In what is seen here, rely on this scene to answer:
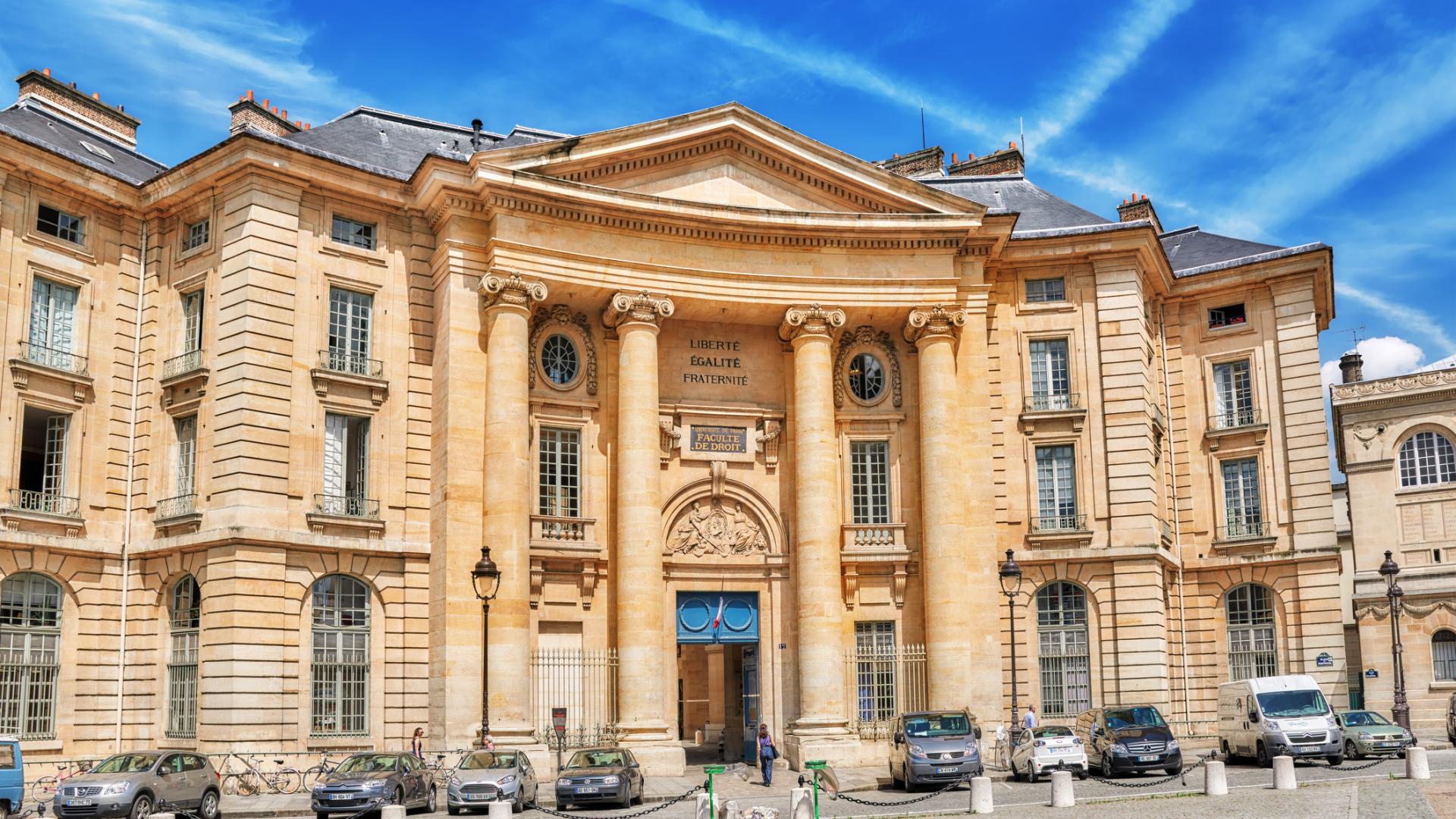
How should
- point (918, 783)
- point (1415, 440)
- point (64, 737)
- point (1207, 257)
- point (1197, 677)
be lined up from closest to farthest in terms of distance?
point (918, 783), point (64, 737), point (1197, 677), point (1207, 257), point (1415, 440)

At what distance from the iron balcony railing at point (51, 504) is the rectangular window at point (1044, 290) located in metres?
25.3

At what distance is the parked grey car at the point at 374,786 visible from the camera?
24812 millimetres

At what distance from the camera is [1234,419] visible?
4284cm

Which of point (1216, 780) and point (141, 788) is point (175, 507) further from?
point (1216, 780)

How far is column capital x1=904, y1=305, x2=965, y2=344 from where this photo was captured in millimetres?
38281

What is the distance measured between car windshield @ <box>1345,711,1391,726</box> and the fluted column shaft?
18.8m

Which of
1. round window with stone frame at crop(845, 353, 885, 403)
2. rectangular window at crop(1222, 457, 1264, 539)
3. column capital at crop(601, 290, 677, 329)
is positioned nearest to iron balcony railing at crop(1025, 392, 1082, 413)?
round window with stone frame at crop(845, 353, 885, 403)

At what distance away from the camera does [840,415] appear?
39.2m

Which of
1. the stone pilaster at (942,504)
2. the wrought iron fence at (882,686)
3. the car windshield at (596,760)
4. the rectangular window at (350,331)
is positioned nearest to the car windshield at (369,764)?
the car windshield at (596,760)

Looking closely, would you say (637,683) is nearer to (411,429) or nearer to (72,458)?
(411,429)

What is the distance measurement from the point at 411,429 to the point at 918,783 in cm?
1458

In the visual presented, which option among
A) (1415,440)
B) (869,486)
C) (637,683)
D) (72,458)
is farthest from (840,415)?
(1415,440)

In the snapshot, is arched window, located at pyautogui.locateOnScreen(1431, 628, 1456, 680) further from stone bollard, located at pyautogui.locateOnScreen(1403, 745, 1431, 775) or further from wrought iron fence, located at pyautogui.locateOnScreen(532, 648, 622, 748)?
wrought iron fence, located at pyautogui.locateOnScreen(532, 648, 622, 748)

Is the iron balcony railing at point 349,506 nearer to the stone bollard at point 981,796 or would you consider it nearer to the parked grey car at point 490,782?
the parked grey car at point 490,782
